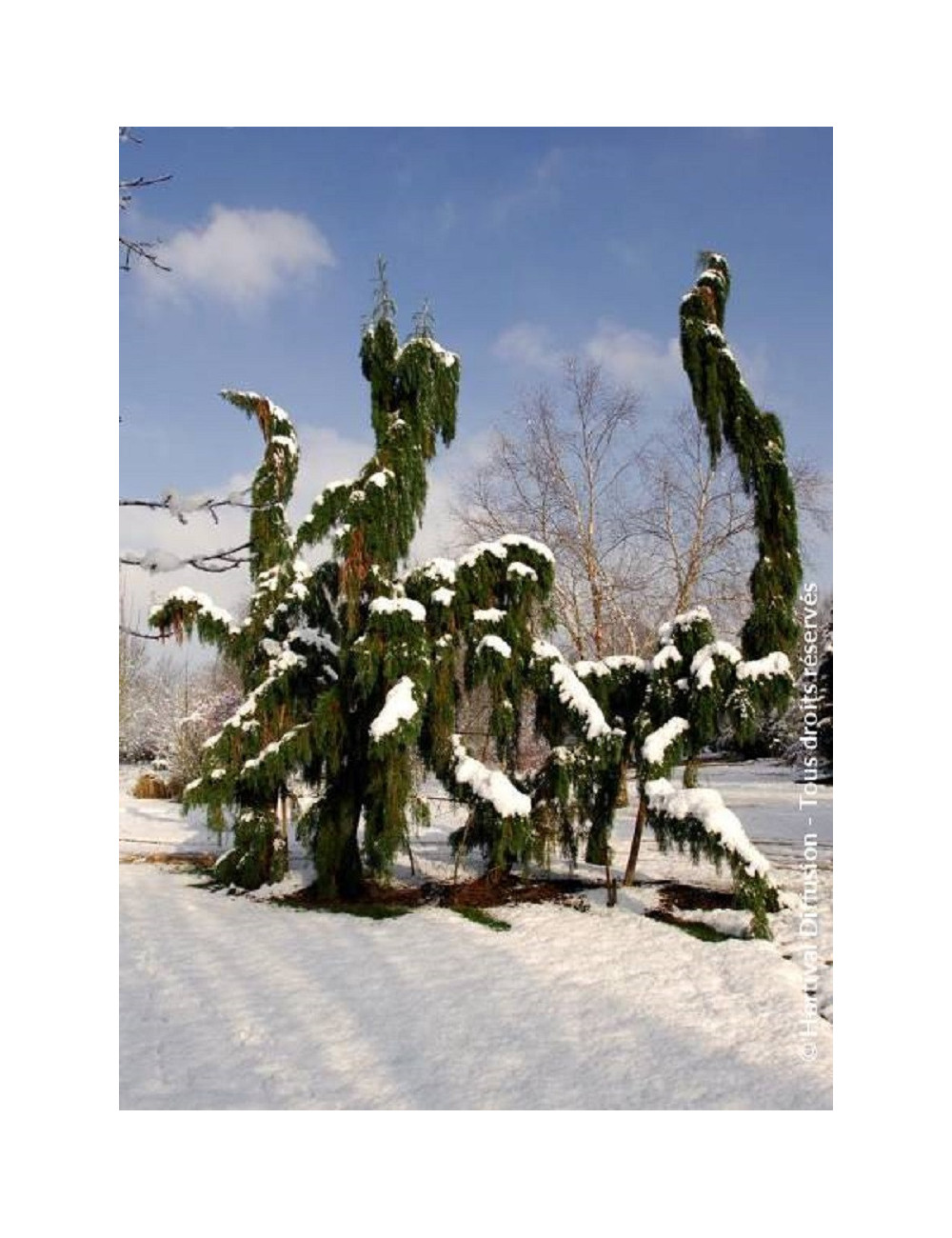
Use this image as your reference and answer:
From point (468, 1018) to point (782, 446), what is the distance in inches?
145

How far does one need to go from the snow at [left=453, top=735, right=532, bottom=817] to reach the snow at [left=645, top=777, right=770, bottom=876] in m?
0.87

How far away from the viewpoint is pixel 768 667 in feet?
15.1

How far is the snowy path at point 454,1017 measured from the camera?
98.0 inches

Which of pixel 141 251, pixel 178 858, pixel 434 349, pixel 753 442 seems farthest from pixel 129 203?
pixel 178 858

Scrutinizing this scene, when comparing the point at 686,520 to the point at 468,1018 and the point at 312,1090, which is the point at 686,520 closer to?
the point at 468,1018

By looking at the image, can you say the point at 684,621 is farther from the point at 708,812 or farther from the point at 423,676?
the point at 423,676

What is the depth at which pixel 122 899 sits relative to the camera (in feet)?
16.3

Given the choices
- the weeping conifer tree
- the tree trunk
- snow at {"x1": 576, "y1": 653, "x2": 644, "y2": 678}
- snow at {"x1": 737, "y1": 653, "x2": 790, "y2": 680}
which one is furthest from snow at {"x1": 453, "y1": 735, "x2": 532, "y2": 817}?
snow at {"x1": 737, "y1": 653, "x2": 790, "y2": 680}

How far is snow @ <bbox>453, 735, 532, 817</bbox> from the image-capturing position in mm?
5004

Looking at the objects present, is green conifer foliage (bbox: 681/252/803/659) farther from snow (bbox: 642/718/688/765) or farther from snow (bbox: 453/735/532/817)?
snow (bbox: 453/735/532/817)

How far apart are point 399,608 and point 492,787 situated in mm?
1353

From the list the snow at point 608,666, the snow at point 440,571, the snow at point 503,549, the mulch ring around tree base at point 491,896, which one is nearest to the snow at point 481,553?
the snow at point 503,549

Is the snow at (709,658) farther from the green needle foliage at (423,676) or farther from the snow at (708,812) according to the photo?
the snow at (708,812)
